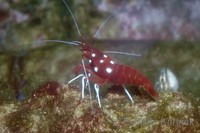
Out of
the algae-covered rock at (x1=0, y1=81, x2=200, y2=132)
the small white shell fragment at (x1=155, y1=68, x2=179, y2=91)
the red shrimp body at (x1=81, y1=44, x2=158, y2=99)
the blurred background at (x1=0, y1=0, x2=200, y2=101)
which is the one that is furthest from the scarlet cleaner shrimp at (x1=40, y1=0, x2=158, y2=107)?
the blurred background at (x1=0, y1=0, x2=200, y2=101)

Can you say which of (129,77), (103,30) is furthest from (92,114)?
(103,30)

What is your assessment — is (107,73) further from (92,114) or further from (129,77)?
(92,114)

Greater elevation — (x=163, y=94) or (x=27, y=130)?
(x=163, y=94)

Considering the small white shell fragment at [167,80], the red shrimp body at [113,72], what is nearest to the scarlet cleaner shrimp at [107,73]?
the red shrimp body at [113,72]

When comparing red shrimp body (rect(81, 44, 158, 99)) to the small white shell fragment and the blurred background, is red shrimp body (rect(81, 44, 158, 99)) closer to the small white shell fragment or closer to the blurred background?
the small white shell fragment

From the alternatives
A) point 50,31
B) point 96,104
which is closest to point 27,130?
point 96,104

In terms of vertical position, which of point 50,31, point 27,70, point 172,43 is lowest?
point 27,70

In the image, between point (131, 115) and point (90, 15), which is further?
point (90, 15)

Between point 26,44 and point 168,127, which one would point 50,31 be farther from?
point 168,127
